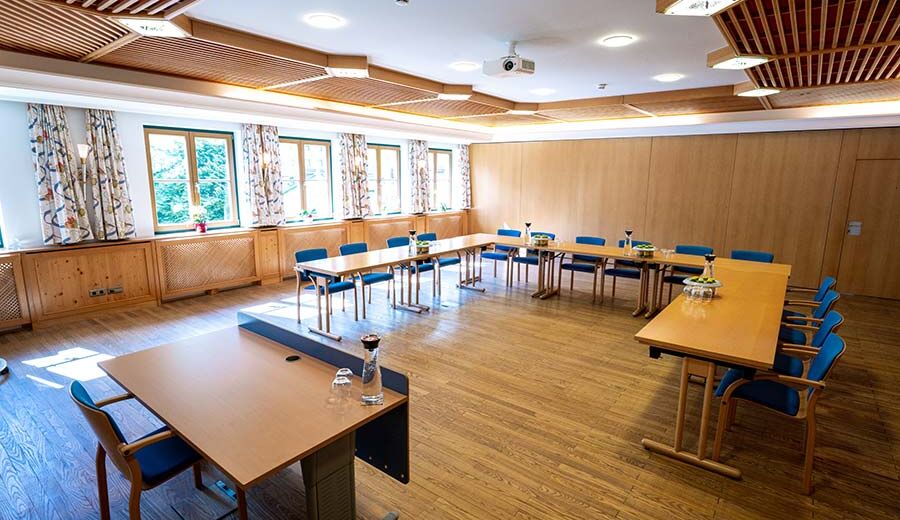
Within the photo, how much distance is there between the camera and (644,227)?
8820 millimetres

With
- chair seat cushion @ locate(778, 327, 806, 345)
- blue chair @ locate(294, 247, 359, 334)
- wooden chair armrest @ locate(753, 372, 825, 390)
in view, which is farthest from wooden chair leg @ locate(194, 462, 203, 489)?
chair seat cushion @ locate(778, 327, 806, 345)

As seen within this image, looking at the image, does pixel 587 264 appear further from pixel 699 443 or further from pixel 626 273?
pixel 699 443

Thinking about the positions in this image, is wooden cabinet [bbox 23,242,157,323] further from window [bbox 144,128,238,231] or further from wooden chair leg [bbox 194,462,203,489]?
wooden chair leg [bbox 194,462,203,489]

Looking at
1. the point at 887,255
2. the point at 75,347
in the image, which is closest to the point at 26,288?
the point at 75,347

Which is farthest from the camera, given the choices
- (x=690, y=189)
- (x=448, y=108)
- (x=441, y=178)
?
(x=441, y=178)

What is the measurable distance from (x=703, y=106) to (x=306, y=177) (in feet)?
22.3

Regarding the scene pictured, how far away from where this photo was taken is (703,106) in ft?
21.6

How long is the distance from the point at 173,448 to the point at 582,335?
4.16m

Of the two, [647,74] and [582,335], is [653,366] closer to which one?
[582,335]

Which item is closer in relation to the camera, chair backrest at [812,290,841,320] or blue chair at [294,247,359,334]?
chair backrest at [812,290,841,320]

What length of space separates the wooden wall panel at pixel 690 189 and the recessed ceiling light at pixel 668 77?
3.34 metres

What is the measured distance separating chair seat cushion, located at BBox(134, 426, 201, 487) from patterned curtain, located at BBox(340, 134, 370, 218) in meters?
6.72

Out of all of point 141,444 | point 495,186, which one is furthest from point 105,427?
point 495,186

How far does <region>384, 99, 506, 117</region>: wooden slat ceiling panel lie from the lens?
6489mm
